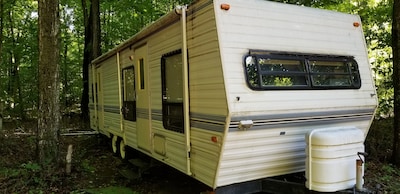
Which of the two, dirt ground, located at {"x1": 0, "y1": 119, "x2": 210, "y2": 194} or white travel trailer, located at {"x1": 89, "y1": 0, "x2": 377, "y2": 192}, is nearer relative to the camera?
white travel trailer, located at {"x1": 89, "y1": 0, "x2": 377, "y2": 192}

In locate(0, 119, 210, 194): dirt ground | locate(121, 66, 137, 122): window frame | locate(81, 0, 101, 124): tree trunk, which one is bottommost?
locate(0, 119, 210, 194): dirt ground

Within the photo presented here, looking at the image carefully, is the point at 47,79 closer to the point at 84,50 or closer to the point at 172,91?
the point at 172,91

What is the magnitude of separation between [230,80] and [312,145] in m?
1.13

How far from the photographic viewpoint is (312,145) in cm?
361

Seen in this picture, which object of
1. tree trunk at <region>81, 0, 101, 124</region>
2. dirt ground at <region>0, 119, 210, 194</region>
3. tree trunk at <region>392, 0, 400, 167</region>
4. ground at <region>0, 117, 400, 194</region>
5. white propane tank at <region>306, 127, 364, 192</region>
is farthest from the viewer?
tree trunk at <region>81, 0, 101, 124</region>

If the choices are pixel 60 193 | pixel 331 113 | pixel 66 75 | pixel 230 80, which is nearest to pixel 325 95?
pixel 331 113

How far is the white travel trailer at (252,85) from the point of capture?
3541 mm

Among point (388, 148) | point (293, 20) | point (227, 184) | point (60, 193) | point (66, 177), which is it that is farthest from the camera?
point (388, 148)

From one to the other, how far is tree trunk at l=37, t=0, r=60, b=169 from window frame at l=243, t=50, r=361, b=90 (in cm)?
421

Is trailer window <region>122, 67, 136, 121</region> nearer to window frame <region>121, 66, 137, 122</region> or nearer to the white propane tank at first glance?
window frame <region>121, 66, 137, 122</region>

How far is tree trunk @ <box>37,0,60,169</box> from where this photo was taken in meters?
6.24

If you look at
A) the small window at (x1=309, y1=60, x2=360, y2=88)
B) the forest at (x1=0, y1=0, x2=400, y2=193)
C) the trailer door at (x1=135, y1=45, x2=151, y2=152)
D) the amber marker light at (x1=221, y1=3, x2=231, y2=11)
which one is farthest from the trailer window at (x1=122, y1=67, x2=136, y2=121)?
the small window at (x1=309, y1=60, x2=360, y2=88)

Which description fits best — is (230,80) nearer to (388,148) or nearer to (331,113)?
(331,113)

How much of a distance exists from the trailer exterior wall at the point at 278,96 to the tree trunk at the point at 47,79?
3.98 metres
